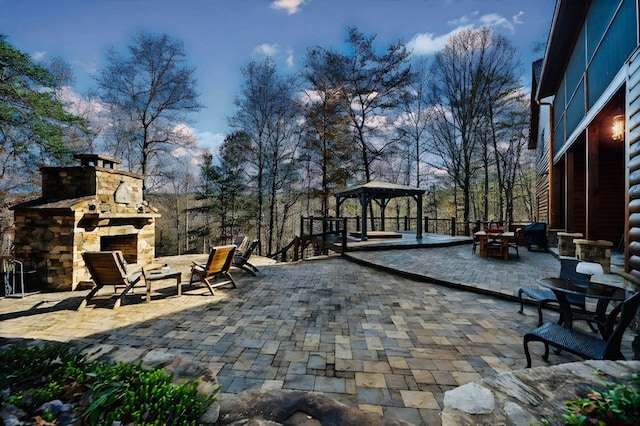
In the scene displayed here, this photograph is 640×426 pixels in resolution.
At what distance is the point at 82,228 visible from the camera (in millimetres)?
5180

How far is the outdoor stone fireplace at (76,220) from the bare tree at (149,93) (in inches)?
229

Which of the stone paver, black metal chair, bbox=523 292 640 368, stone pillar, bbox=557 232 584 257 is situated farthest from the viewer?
stone pillar, bbox=557 232 584 257

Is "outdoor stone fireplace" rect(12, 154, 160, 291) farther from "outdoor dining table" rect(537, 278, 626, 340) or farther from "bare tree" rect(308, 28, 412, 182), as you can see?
"bare tree" rect(308, 28, 412, 182)

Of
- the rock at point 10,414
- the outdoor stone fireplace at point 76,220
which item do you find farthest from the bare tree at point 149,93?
the rock at point 10,414

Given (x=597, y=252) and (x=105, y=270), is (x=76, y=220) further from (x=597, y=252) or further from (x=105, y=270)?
(x=597, y=252)

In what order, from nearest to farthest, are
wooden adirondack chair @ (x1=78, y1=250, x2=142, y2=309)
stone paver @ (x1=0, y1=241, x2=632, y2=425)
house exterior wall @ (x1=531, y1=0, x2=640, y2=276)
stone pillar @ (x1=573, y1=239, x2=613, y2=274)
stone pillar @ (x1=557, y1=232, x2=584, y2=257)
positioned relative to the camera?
stone paver @ (x1=0, y1=241, x2=632, y2=425)
house exterior wall @ (x1=531, y1=0, x2=640, y2=276)
wooden adirondack chair @ (x1=78, y1=250, x2=142, y2=309)
stone pillar @ (x1=573, y1=239, x2=613, y2=274)
stone pillar @ (x1=557, y1=232, x2=584, y2=257)

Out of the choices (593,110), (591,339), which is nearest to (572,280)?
(591,339)

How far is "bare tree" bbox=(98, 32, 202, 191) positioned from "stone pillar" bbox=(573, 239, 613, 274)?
43.9ft

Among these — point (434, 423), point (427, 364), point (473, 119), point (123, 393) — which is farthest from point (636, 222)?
point (473, 119)

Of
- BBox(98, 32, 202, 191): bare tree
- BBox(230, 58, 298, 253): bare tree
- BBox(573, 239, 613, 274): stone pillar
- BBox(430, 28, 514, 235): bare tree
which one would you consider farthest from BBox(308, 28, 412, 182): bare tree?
BBox(573, 239, 613, 274): stone pillar

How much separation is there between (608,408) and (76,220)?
730 centimetres

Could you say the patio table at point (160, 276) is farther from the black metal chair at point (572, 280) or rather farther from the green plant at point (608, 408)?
the black metal chair at point (572, 280)

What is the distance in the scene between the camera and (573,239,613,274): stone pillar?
398cm

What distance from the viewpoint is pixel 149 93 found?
431 inches
